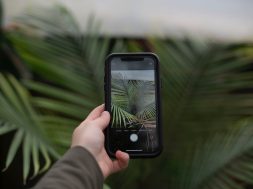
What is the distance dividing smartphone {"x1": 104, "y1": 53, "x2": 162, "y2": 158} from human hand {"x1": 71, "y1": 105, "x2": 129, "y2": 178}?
0.10 ft

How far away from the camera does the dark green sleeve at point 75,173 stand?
0.65 m

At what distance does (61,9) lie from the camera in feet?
5.41

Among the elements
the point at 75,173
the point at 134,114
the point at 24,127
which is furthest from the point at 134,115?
the point at 24,127

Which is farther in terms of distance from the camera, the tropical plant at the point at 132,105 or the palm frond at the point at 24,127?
the palm frond at the point at 24,127

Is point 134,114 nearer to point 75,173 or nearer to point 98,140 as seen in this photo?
point 98,140

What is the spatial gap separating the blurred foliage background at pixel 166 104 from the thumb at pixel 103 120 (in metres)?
0.47

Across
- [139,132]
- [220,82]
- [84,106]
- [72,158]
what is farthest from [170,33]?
[72,158]

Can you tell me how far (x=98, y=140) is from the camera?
751 millimetres

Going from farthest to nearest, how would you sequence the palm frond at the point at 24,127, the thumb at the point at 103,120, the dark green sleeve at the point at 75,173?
the palm frond at the point at 24,127 < the thumb at the point at 103,120 < the dark green sleeve at the point at 75,173

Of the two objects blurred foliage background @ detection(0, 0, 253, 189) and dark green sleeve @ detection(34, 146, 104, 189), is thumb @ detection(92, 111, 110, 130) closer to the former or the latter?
dark green sleeve @ detection(34, 146, 104, 189)

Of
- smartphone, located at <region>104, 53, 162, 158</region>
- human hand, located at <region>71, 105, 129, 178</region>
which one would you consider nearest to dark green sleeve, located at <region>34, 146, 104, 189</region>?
human hand, located at <region>71, 105, 129, 178</region>

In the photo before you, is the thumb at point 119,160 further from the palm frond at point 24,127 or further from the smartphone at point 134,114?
the palm frond at point 24,127

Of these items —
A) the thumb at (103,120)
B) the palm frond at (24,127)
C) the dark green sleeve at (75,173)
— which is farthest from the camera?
the palm frond at (24,127)

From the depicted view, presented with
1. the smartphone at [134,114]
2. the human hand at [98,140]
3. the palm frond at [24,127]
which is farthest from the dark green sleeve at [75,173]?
the palm frond at [24,127]
